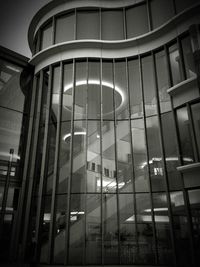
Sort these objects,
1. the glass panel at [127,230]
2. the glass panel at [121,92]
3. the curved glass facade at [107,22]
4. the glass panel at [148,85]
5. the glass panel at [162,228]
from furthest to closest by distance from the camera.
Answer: the curved glass facade at [107,22]
the glass panel at [121,92]
the glass panel at [148,85]
the glass panel at [127,230]
the glass panel at [162,228]

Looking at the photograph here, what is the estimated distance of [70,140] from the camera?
1308 cm


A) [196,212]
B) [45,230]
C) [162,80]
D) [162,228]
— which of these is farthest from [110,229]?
[162,80]

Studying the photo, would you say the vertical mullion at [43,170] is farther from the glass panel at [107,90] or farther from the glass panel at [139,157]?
the glass panel at [139,157]

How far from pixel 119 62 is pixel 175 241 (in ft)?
34.8

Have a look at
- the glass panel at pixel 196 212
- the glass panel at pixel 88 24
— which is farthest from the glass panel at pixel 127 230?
Answer: the glass panel at pixel 88 24

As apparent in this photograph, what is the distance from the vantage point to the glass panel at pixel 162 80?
12695mm

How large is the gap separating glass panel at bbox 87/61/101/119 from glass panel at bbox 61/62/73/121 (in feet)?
Result: 3.88

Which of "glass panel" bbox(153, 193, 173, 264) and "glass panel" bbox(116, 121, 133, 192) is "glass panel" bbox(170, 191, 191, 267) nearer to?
"glass panel" bbox(153, 193, 173, 264)

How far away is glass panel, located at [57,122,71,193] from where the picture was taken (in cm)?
1248

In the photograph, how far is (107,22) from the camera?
15516 mm

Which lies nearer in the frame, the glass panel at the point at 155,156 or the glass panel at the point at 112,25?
the glass panel at the point at 155,156

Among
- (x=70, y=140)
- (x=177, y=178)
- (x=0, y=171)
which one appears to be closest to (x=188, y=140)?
(x=177, y=178)

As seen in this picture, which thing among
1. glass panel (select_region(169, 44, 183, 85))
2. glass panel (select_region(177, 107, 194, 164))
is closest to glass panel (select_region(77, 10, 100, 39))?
glass panel (select_region(169, 44, 183, 85))

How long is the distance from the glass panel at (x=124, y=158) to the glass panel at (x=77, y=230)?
2253 millimetres
